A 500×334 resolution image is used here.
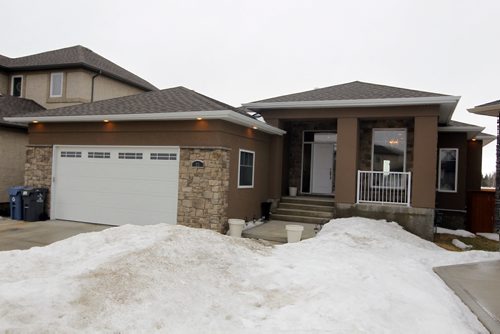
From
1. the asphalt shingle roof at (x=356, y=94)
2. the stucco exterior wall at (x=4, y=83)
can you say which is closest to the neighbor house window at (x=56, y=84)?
the stucco exterior wall at (x=4, y=83)

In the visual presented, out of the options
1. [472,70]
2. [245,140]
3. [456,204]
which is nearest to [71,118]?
[245,140]

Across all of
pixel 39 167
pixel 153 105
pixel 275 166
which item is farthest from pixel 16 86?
pixel 275 166

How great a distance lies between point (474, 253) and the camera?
7531 mm

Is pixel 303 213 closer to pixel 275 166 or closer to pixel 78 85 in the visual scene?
pixel 275 166

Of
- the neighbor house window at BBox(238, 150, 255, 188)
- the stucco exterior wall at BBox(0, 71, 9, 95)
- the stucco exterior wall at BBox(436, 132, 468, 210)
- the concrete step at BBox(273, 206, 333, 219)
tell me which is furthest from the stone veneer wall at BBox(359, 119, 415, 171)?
the stucco exterior wall at BBox(0, 71, 9, 95)

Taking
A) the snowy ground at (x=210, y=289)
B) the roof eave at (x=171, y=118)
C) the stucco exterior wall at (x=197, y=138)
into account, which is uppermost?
the roof eave at (x=171, y=118)

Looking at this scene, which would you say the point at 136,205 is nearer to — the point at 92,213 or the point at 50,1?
the point at 92,213

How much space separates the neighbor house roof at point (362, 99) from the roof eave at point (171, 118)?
3.32ft

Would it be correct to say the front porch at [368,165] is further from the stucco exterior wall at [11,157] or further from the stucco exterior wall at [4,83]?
the stucco exterior wall at [4,83]

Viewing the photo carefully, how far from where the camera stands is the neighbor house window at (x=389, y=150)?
1170cm

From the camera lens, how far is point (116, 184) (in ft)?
33.6

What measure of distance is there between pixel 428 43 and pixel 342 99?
864 cm

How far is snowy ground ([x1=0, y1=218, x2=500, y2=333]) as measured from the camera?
351 cm

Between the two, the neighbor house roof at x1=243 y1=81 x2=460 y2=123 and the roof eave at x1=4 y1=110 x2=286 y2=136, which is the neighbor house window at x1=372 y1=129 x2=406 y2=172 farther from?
the roof eave at x1=4 y1=110 x2=286 y2=136
